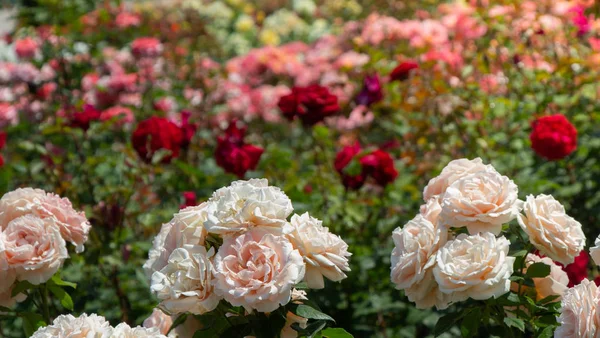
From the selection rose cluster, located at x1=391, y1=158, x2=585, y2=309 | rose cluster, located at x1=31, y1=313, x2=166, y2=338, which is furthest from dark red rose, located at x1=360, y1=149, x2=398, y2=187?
rose cluster, located at x1=31, y1=313, x2=166, y2=338

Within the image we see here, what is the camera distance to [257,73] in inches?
221

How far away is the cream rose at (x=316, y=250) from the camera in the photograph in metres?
1.64

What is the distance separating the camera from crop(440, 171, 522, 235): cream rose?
1.64 metres

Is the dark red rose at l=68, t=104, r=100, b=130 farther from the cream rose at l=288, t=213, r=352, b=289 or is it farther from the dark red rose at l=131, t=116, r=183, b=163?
the cream rose at l=288, t=213, r=352, b=289

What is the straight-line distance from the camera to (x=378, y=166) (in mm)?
2934

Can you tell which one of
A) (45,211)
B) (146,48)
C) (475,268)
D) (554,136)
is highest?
(475,268)

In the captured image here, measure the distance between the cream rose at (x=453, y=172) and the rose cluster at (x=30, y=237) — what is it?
828mm

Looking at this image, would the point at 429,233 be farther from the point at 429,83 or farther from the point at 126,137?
the point at 126,137

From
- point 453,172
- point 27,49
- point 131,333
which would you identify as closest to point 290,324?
point 131,333

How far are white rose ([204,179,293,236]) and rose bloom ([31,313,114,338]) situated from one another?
0.83 feet

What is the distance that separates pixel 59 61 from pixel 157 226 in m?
1.59

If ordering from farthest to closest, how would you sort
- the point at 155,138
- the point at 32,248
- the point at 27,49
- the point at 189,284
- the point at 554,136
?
the point at 27,49 < the point at 155,138 < the point at 554,136 < the point at 32,248 < the point at 189,284

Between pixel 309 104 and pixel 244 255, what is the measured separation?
63.4 inches

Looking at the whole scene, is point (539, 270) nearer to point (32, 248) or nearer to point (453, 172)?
point (453, 172)
